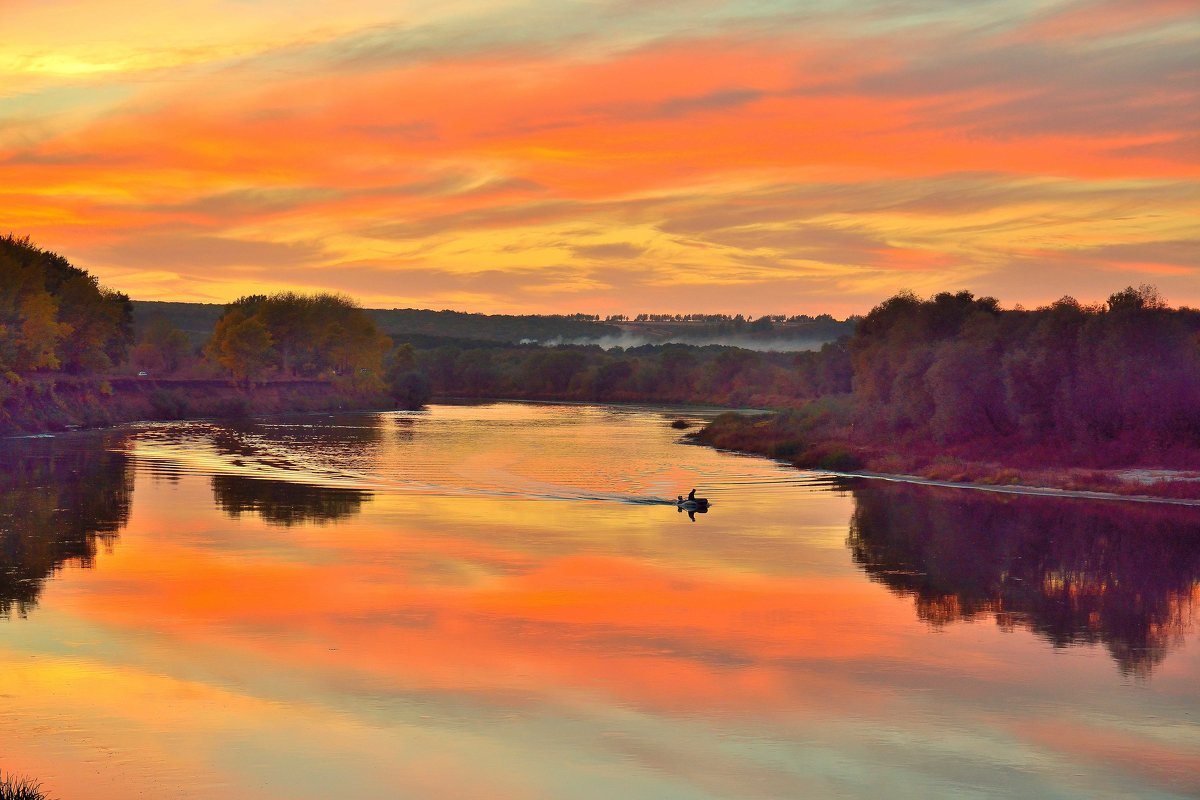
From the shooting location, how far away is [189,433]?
3930 inches

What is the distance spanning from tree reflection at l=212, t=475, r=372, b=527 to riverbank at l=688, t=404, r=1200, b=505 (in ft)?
94.0

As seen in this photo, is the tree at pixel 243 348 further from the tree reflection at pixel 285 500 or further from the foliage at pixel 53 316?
the tree reflection at pixel 285 500

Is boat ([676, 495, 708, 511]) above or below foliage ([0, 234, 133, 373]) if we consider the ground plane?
below

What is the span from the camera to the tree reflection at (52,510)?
31812 millimetres

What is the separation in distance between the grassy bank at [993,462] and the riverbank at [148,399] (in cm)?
5224

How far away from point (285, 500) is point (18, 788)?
37549mm

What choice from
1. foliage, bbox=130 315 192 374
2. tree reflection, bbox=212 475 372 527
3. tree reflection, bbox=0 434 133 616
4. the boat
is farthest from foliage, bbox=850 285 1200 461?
foliage, bbox=130 315 192 374

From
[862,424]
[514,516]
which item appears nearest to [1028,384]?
A: [862,424]

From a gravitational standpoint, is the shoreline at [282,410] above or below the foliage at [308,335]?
below

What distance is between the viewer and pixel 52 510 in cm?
4519

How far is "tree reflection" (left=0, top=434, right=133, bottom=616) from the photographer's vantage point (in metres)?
31.8

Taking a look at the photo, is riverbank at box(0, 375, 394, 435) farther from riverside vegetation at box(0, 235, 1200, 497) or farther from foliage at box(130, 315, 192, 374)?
foliage at box(130, 315, 192, 374)

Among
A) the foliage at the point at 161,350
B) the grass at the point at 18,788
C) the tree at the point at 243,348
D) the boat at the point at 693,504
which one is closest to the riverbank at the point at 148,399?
the tree at the point at 243,348

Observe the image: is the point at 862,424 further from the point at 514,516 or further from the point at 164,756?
the point at 164,756
